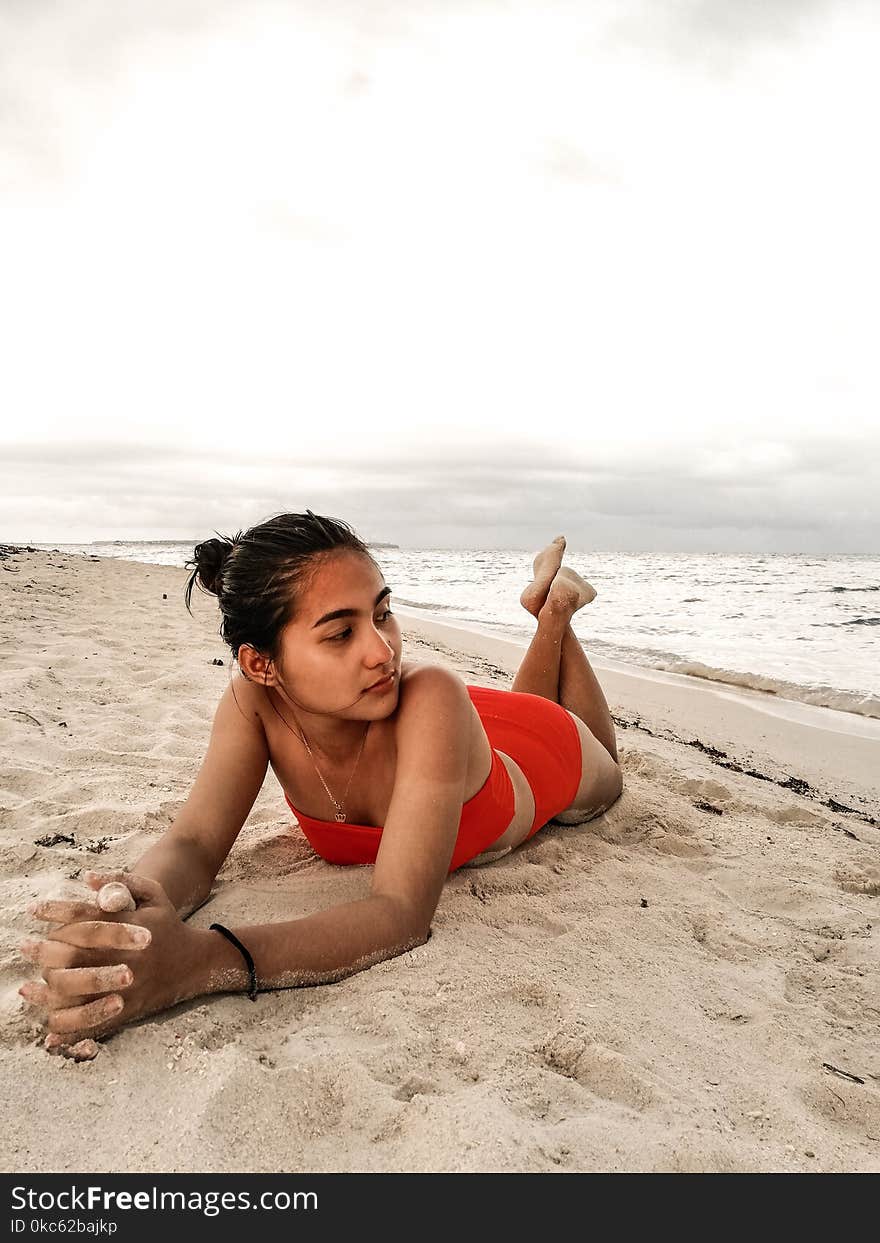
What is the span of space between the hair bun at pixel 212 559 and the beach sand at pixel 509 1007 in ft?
3.32

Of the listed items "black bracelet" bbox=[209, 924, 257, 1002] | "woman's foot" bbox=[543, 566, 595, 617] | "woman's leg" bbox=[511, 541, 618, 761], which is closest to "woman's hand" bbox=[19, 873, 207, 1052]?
"black bracelet" bbox=[209, 924, 257, 1002]

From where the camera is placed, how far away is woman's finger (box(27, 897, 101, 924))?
1621 mm

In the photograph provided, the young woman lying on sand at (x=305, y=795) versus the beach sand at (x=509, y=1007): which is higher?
the young woman lying on sand at (x=305, y=795)

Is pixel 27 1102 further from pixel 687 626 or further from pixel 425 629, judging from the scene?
pixel 687 626

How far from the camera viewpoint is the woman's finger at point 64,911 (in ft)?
5.32

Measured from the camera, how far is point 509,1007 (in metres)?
2.00

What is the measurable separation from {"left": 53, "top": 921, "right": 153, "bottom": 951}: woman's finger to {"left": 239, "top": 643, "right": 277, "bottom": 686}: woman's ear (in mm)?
827

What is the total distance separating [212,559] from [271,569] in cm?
38

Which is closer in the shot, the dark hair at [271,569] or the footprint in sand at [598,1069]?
the footprint in sand at [598,1069]

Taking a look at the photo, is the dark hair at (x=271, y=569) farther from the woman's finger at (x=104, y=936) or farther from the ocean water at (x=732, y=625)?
the ocean water at (x=732, y=625)

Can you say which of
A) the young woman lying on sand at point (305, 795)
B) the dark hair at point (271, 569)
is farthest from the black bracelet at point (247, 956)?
the dark hair at point (271, 569)

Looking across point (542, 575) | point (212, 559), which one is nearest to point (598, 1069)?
point (212, 559)
